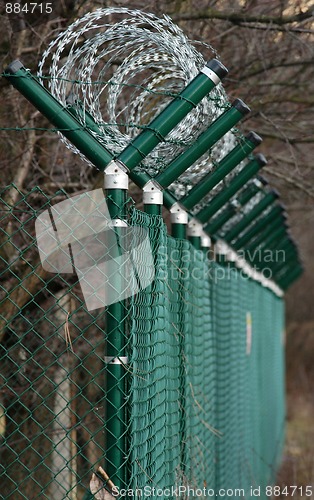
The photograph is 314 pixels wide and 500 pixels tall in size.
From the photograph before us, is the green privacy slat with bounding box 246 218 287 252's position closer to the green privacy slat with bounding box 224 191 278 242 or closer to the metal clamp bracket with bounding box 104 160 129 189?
the green privacy slat with bounding box 224 191 278 242

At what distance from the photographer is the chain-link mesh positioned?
10.4ft

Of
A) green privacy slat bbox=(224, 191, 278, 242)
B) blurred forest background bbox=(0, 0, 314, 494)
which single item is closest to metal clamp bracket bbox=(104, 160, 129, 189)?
blurred forest background bbox=(0, 0, 314, 494)

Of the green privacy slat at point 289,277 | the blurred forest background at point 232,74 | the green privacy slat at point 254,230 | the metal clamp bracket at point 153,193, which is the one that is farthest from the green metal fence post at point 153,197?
the green privacy slat at point 289,277

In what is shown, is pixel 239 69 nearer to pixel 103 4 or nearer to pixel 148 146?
pixel 103 4

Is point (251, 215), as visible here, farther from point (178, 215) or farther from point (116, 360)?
point (116, 360)

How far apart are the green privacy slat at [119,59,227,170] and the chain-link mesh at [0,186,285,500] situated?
Answer: 230 millimetres

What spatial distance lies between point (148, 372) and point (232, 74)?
12.4 ft

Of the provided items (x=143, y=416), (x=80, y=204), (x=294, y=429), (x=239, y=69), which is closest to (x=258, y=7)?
(x=239, y=69)

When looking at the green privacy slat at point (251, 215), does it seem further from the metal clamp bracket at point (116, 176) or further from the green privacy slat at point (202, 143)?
the metal clamp bracket at point (116, 176)

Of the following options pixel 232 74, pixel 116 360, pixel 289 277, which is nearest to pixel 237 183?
pixel 232 74

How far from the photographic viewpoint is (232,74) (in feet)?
21.7

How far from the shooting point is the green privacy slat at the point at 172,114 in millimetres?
3279

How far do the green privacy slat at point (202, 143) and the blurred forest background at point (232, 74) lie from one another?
51.3 inches

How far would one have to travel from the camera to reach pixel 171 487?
386cm
